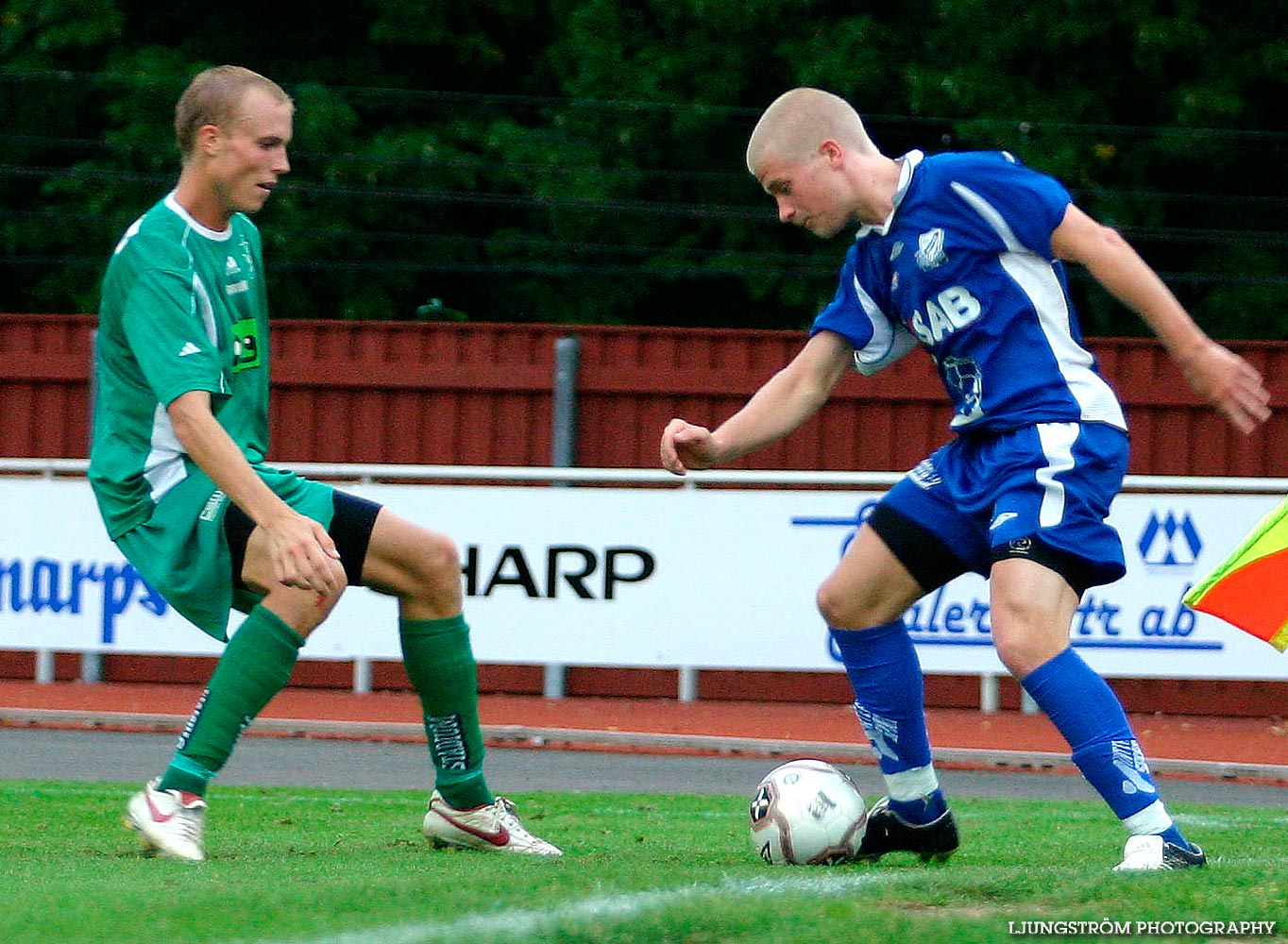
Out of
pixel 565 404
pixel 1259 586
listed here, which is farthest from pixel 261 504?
pixel 565 404

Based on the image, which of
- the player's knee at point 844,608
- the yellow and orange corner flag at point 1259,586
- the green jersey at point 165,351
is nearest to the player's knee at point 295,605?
the green jersey at point 165,351

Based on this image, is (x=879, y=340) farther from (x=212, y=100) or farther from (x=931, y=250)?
(x=212, y=100)

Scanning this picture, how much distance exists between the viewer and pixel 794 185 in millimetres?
4711

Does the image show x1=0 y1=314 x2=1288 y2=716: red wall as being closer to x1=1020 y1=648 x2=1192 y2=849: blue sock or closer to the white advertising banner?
the white advertising banner

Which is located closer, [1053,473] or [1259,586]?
[1053,473]

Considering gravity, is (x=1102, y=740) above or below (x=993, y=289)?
below

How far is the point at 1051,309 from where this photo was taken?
4.61 m

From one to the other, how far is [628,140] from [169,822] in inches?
540

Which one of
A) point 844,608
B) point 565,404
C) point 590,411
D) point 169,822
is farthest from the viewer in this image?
point 590,411

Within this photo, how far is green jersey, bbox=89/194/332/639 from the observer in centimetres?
470

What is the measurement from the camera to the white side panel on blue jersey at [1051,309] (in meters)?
4.57

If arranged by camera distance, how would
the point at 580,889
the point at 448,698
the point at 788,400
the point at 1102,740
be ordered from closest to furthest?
the point at 580,889
the point at 1102,740
the point at 448,698
the point at 788,400

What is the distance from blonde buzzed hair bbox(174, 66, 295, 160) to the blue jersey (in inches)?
65.4

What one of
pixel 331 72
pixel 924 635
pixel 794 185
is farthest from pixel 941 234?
pixel 331 72
